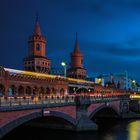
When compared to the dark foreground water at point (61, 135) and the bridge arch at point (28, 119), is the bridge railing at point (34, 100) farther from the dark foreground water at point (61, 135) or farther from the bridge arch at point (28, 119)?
the dark foreground water at point (61, 135)

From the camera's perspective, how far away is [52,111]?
57125 millimetres

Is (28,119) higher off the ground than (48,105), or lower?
lower

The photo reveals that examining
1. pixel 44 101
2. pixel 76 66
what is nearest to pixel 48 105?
pixel 44 101

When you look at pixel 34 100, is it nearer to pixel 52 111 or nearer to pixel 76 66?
pixel 52 111

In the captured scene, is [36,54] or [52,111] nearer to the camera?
[52,111]

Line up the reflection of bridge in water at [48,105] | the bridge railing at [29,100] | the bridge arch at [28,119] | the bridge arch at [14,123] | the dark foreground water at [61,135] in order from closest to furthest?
the bridge arch at [14,123] < the bridge arch at [28,119] < the bridge railing at [29,100] < the reflection of bridge in water at [48,105] < the dark foreground water at [61,135]

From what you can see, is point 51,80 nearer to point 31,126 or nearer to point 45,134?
point 31,126

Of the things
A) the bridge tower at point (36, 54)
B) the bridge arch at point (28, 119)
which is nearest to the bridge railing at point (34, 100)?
the bridge arch at point (28, 119)

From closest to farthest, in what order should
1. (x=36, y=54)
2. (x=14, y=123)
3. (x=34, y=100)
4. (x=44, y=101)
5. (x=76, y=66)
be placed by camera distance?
(x=14, y=123) < (x=34, y=100) < (x=44, y=101) < (x=36, y=54) < (x=76, y=66)

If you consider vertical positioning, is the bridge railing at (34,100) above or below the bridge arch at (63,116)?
above

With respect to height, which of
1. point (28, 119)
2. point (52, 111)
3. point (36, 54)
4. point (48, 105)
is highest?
point (36, 54)

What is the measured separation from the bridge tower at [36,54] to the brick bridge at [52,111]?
190 ft

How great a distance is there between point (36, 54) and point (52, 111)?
92526mm

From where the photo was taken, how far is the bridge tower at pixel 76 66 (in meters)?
182
